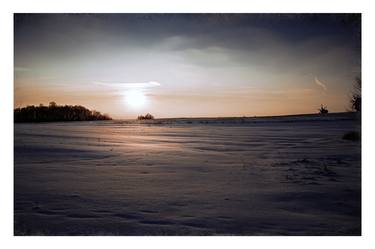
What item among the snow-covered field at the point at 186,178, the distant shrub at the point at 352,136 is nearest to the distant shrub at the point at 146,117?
the snow-covered field at the point at 186,178

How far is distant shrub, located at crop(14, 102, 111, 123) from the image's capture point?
3230 mm

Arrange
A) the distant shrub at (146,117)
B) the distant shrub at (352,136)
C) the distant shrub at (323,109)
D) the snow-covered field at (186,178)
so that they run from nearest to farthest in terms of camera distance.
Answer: the snow-covered field at (186,178) → the distant shrub at (352,136) → the distant shrub at (323,109) → the distant shrub at (146,117)

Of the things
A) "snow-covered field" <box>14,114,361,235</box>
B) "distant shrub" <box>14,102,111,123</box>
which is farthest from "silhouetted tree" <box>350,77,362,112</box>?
"distant shrub" <box>14,102,111,123</box>

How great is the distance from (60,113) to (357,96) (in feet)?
8.63

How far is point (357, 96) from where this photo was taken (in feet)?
10.1

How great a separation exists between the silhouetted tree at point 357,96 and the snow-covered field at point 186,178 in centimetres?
10

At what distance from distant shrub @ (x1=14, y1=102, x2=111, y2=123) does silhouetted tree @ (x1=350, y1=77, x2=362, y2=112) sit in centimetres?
215

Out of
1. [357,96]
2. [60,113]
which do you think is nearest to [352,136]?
[357,96]

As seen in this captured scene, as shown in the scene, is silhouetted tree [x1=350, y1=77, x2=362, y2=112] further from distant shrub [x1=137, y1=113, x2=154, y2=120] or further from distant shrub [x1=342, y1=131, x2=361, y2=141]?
distant shrub [x1=137, y1=113, x2=154, y2=120]

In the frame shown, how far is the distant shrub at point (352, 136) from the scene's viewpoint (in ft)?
9.90

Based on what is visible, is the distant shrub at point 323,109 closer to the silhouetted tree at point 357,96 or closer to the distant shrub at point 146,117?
the silhouetted tree at point 357,96
